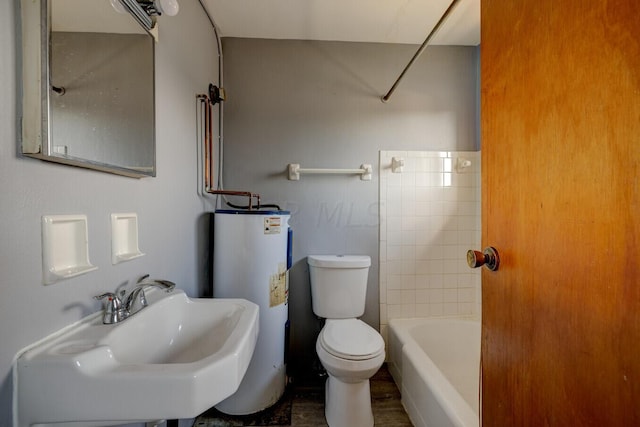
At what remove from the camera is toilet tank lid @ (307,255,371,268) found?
5.54 ft

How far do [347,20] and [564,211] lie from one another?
1701mm

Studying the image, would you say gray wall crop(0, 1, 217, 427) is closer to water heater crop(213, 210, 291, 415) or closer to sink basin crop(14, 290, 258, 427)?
sink basin crop(14, 290, 258, 427)

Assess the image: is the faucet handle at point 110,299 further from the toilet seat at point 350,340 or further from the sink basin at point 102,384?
the toilet seat at point 350,340

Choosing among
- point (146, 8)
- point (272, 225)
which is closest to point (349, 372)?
point (272, 225)

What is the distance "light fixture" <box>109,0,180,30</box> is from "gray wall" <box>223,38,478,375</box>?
856 millimetres

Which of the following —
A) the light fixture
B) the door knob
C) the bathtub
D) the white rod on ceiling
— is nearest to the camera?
the door knob

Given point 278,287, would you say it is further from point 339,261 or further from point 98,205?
point 98,205

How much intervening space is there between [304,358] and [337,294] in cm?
53

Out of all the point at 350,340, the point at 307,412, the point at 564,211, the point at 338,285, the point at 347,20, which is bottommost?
the point at 307,412

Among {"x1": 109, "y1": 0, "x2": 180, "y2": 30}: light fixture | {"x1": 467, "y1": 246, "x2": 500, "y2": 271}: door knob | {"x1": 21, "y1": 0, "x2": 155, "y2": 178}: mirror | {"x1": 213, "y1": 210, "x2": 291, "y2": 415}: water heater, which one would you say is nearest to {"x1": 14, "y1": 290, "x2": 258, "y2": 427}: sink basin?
{"x1": 21, "y1": 0, "x2": 155, "y2": 178}: mirror

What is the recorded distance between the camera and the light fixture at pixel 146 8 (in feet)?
2.77

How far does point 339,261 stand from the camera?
1.69 m

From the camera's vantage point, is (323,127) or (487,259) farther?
(323,127)

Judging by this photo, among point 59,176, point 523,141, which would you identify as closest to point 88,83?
point 59,176
